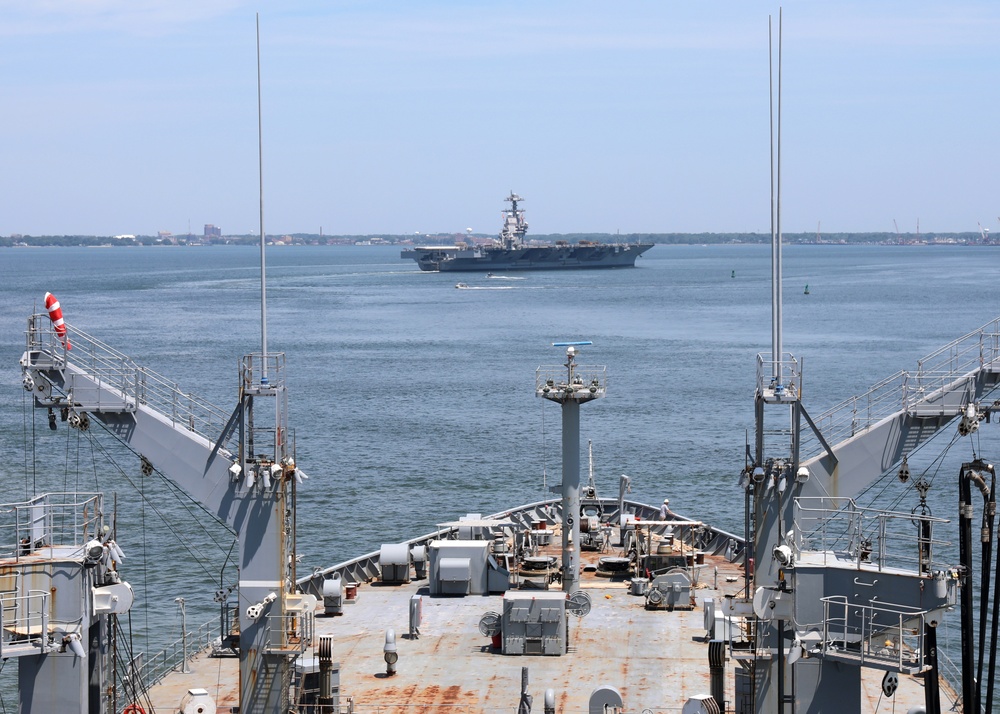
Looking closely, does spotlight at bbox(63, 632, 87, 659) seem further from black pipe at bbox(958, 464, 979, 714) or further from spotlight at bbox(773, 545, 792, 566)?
black pipe at bbox(958, 464, 979, 714)

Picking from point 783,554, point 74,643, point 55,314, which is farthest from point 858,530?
point 55,314

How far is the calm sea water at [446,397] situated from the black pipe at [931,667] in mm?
25286

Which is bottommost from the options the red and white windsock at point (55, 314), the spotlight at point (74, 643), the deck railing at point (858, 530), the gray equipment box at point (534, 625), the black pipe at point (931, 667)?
the gray equipment box at point (534, 625)

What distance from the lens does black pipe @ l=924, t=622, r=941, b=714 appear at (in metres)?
22.0

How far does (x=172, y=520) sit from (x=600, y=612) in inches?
1129

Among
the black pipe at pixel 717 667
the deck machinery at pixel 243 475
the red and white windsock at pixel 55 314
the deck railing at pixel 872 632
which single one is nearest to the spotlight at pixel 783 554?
the deck railing at pixel 872 632

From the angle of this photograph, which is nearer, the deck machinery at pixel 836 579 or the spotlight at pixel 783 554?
the deck machinery at pixel 836 579

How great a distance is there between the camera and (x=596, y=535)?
41.0 metres

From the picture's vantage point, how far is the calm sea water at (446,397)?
5672 cm

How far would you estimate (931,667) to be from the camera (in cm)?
2194

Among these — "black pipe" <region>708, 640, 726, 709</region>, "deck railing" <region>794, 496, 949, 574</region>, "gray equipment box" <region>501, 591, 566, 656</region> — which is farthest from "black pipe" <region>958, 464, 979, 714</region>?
"gray equipment box" <region>501, 591, 566, 656</region>

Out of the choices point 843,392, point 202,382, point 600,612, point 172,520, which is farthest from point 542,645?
point 202,382

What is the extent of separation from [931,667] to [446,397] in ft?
228

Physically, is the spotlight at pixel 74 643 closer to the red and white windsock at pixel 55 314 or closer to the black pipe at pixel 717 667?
the red and white windsock at pixel 55 314
